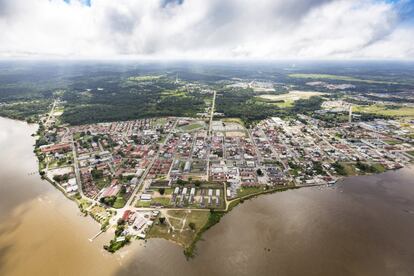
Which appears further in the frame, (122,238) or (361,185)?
(361,185)

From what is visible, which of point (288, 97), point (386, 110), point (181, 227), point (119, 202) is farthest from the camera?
point (288, 97)

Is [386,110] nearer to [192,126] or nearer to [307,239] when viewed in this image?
[192,126]

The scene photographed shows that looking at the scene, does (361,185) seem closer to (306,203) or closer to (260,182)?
(306,203)

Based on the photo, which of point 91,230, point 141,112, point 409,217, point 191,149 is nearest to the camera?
point 91,230

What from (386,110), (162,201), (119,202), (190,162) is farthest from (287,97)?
(119,202)

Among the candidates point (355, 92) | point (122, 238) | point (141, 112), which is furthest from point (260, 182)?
point (355, 92)

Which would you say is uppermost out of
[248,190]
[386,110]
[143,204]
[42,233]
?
[386,110]

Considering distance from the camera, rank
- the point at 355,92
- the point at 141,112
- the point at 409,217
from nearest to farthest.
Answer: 1. the point at 409,217
2. the point at 141,112
3. the point at 355,92
